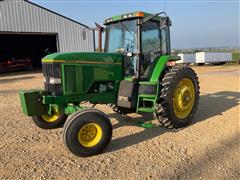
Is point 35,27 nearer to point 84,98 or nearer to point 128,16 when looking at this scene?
point 128,16

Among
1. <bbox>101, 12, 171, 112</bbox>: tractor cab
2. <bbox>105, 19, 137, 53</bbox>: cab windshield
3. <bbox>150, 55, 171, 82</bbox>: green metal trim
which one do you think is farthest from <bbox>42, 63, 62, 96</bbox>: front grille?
<bbox>150, 55, 171, 82</bbox>: green metal trim

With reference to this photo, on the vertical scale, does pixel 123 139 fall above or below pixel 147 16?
below

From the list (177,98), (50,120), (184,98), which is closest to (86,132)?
(50,120)

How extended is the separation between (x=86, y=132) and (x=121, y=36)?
94.6 inches

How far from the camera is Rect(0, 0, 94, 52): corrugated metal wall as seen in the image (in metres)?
19.2

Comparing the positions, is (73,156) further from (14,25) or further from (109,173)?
(14,25)

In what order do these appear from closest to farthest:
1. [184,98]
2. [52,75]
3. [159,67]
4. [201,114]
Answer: [52,75]
[159,67]
[184,98]
[201,114]

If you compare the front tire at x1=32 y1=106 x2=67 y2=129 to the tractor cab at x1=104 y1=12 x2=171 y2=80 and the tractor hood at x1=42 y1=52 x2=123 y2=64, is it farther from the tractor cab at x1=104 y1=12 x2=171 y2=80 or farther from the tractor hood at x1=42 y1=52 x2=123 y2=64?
the tractor cab at x1=104 y1=12 x2=171 y2=80

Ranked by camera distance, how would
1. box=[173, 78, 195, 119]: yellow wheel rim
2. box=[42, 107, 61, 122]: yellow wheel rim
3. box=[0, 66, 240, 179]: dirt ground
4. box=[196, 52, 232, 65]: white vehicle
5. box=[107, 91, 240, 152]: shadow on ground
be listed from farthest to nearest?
box=[196, 52, 232, 65]: white vehicle < box=[173, 78, 195, 119]: yellow wheel rim < box=[42, 107, 61, 122]: yellow wheel rim < box=[107, 91, 240, 152]: shadow on ground < box=[0, 66, 240, 179]: dirt ground

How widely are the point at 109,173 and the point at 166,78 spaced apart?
2.50 metres

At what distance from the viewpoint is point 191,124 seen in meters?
6.09

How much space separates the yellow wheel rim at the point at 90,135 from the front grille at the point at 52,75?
95cm

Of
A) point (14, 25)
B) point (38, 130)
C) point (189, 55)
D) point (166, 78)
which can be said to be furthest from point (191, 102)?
point (189, 55)

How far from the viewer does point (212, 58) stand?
31812 mm
